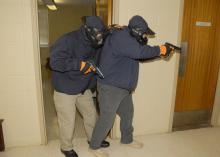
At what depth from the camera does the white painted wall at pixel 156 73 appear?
6.95 feet

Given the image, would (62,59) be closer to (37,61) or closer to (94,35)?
(94,35)

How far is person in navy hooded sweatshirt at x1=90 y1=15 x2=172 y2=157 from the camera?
5.72 feet

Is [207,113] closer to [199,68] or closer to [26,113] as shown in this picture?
[199,68]

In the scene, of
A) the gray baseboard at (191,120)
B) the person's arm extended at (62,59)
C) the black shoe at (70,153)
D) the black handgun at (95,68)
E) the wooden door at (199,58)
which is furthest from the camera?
the gray baseboard at (191,120)

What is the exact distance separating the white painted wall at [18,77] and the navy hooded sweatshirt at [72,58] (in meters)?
0.37

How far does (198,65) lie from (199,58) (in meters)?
0.09

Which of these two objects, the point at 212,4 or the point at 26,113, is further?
the point at 212,4

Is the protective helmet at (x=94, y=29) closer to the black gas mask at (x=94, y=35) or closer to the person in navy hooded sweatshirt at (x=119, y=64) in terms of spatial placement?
the black gas mask at (x=94, y=35)

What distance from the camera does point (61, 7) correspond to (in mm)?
6266

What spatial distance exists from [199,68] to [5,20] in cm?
231

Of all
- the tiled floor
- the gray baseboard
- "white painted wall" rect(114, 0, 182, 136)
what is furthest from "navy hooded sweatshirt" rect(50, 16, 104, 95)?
the gray baseboard

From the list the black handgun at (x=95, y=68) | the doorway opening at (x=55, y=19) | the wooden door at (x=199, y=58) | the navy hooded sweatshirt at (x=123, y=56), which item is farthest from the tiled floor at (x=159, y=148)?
the doorway opening at (x=55, y=19)

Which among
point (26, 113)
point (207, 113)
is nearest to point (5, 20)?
point (26, 113)

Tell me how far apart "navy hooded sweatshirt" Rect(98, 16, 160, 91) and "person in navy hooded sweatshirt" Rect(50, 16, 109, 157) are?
0.12 meters
